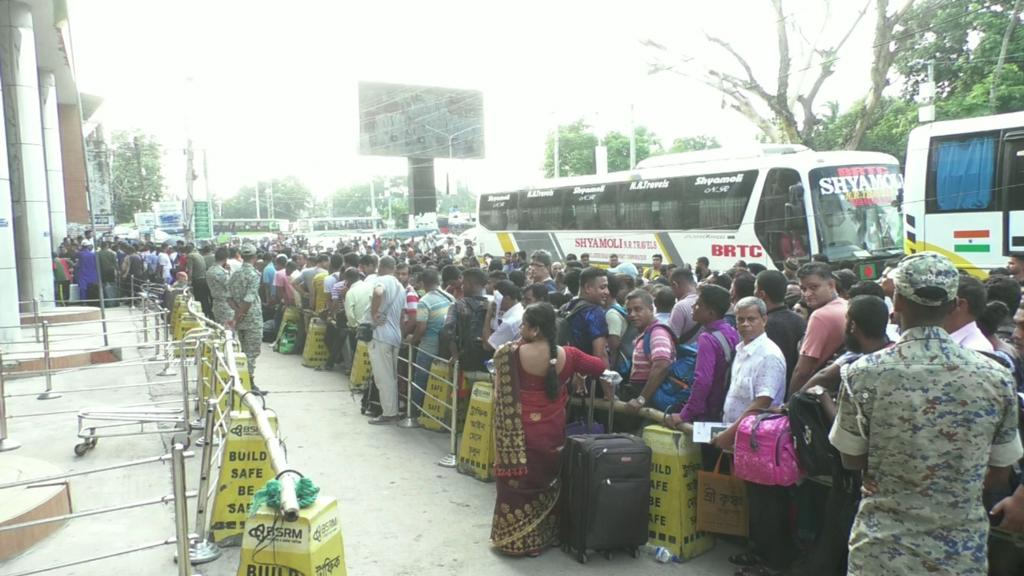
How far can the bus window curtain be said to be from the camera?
39.7ft

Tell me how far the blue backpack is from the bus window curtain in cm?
907

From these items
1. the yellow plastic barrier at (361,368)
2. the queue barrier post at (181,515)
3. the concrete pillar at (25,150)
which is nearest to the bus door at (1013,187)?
the yellow plastic barrier at (361,368)

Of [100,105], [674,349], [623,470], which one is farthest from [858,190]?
[100,105]

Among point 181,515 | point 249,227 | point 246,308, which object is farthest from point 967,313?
point 249,227

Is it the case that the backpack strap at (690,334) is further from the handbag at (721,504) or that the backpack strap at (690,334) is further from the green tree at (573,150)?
the green tree at (573,150)

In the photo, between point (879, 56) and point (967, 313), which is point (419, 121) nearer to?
point (879, 56)

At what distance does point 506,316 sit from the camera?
6.82 metres

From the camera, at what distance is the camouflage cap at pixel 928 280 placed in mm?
2637

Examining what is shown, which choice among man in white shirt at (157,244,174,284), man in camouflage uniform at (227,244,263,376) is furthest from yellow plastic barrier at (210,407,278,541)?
man in white shirt at (157,244,174,284)

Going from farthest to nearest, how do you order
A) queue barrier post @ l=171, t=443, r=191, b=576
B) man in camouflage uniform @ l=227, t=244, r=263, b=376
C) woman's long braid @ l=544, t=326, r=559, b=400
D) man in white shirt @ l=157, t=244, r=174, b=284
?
man in white shirt @ l=157, t=244, r=174, b=284
man in camouflage uniform @ l=227, t=244, r=263, b=376
woman's long braid @ l=544, t=326, r=559, b=400
queue barrier post @ l=171, t=443, r=191, b=576

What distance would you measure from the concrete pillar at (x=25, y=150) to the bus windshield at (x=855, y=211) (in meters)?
15.4

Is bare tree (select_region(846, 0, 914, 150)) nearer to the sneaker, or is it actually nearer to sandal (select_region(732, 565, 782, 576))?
the sneaker

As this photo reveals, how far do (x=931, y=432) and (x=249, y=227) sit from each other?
88.5 meters

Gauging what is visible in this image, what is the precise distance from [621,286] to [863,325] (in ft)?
14.4
